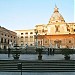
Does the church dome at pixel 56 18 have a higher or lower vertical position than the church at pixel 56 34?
higher

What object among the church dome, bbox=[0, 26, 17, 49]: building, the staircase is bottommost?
the staircase

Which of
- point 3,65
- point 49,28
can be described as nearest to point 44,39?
point 49,28

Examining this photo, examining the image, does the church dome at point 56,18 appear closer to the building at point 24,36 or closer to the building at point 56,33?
the building at point 56,33

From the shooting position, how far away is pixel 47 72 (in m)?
11.3

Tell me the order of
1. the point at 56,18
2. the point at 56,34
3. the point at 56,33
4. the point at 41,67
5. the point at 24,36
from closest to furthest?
1. the point at 41,67
2. the point at 56,34
3. the point at 56,33
4. the point at 56,18
5. the point at 24,36

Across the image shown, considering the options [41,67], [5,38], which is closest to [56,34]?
[5,38]

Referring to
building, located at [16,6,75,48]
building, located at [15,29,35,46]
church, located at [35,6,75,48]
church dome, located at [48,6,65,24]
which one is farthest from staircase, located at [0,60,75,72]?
building, located at [15,29,35,46]

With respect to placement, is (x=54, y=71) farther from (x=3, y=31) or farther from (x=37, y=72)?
(x=3, y=31)

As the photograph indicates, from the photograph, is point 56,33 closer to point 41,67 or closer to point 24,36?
point 24,36

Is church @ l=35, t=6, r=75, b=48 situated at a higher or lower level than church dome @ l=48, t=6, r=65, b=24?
lower

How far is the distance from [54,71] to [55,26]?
2420 inches

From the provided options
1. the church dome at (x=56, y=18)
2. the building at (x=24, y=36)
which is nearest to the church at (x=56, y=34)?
the church dome at (x=56, y=18)

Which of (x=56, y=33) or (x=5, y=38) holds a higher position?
(x=56, y=33)

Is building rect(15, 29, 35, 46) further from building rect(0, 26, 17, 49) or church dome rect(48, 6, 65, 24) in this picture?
church dome rect(48, 6, 65, 24)
